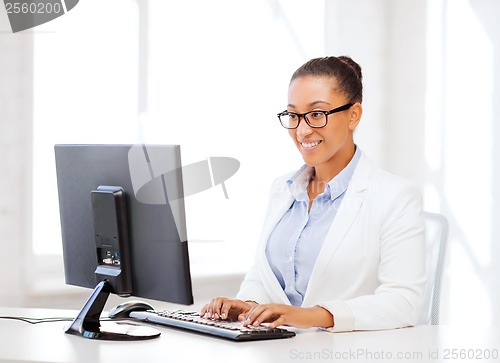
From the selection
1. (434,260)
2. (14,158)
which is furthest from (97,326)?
(14,158)

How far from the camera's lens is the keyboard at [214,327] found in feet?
6.61

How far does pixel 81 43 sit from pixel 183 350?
2695 millimetres

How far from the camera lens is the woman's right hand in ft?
7.33

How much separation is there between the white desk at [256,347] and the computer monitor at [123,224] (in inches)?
3.9

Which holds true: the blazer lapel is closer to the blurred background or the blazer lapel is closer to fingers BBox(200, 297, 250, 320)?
fingers BBox(200, 297, 250, 320)

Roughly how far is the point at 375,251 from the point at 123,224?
0.81 m

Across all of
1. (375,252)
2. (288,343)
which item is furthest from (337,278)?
(288,343)

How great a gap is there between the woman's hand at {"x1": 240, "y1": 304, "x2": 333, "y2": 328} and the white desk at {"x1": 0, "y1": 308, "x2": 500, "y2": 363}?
35 millimetres

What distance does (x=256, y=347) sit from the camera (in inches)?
76.3

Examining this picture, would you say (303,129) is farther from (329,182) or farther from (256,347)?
(256,347)

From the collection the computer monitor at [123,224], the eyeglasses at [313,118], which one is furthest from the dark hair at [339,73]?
the computer monitor at [123,224]

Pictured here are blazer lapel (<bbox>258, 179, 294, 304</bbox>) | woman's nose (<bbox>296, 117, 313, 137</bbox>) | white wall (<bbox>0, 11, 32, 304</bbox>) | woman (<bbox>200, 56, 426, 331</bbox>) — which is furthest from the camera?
white wall (<bbox>0, 11, 32, 304</bbox>)

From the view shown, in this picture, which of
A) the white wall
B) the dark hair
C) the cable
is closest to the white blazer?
the dark hair

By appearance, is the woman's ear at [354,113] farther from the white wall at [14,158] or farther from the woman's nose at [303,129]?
the white wall at [14,158]
